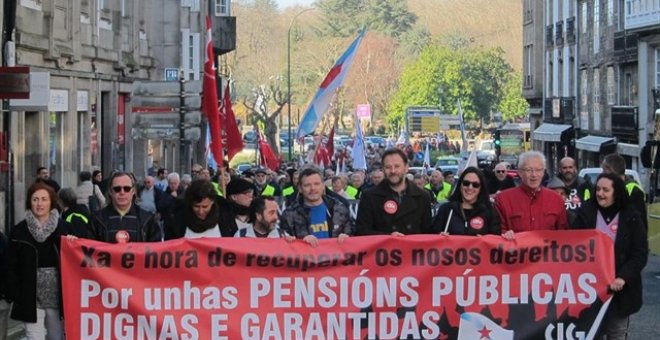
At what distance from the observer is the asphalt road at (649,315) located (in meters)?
13.9

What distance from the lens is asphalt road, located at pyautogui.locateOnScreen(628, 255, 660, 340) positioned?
13.9 meters

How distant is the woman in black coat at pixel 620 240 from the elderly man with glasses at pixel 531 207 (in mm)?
209

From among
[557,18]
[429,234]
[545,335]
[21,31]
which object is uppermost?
[557,18]

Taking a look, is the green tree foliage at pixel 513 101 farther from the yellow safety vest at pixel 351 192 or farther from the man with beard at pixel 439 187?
the yellow safety vest at pixel 351 192

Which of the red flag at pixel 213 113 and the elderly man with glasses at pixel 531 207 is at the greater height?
the red flag at pixel 213 113

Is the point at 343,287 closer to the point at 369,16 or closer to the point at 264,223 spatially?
the point at 264,223

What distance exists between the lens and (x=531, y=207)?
34.0 ft

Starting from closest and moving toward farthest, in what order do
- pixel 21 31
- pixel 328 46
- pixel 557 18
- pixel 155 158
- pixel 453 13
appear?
pixel 21 31
pixel 155 158
pixel 557 18
pixel 328 46
pixel 453 13

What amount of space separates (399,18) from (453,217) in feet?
431

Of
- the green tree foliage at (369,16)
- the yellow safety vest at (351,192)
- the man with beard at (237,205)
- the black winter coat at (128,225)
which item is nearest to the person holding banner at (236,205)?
the man with beard at (237,205)

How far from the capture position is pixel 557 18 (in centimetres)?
6725

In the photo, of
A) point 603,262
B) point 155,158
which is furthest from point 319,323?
point 155,158

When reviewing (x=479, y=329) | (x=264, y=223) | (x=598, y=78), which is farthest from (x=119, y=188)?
(x=598, y=78)

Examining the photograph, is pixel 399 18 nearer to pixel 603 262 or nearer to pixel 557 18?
pixel 557 18
